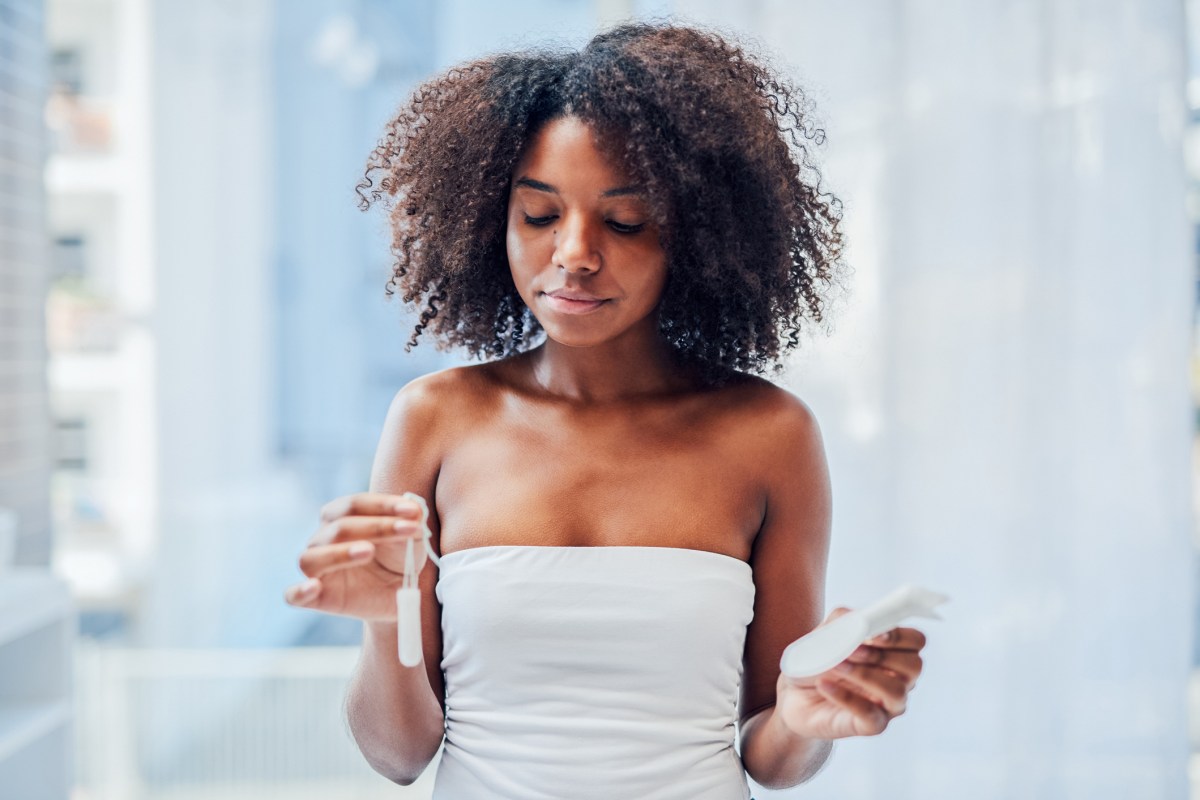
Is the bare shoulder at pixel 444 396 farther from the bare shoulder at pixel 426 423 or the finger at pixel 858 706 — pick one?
the finger at pixel 858 706

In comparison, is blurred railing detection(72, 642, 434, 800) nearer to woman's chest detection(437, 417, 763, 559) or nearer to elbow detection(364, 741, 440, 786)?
elbow detection(364, 741, 440, 786)

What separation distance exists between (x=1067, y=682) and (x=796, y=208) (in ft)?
4.02

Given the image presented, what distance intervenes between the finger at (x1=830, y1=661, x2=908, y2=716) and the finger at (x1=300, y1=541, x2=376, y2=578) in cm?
34

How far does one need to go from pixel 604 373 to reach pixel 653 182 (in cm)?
21

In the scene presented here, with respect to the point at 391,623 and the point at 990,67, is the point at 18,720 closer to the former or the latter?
the point at 391,623

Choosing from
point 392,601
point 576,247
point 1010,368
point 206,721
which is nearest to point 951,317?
point 1010,368

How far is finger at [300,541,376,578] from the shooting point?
0.71 m

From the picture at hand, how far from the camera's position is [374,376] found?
2066mm

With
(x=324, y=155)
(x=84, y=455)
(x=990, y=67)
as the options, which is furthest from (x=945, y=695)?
(x=84, y=455)

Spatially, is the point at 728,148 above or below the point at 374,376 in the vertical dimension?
above

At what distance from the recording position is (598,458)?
0.93 metres

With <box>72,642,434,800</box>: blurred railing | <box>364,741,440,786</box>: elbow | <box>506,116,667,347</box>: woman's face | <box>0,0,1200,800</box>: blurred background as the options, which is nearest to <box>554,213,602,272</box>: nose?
<box>506,116,667,347</box>: woman's face

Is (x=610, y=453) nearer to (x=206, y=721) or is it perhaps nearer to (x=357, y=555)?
(x=357, y=555)

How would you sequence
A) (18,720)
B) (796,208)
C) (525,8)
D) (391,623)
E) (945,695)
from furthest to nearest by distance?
(525,8), (945,695), (18,720), (796,208), (391,623)
